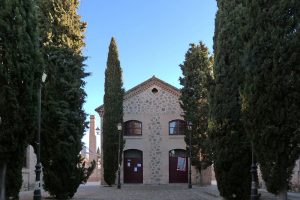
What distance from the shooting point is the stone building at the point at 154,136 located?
48.0 m

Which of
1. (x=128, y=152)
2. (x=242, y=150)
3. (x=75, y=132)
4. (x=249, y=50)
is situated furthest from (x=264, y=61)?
(x=128, y=152)

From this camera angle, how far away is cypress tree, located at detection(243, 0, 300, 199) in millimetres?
13359

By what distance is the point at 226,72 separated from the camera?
759 inches

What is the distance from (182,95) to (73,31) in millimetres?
20927

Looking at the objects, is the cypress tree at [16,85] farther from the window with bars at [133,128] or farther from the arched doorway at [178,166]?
the arched doorway at [178,166]

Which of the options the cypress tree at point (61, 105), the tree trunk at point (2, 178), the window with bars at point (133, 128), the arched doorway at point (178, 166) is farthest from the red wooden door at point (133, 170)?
the tree trunk at point (2, 178)

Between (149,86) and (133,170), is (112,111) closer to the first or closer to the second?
(149,86)

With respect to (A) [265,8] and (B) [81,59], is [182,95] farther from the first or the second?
(A) [265,8]

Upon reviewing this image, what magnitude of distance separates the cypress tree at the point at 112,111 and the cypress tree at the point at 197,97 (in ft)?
19.0

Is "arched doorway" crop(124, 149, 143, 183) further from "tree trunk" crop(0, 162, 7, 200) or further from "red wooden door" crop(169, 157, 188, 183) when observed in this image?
"tree trunk" crop(0, 162, 7, 200)

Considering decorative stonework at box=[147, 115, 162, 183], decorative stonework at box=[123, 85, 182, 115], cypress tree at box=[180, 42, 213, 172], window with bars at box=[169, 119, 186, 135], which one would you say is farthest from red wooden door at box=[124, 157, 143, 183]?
cypress tree at box=[180, 42, 213, 172]

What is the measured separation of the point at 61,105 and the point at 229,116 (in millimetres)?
7940

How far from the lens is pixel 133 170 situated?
48125 millimetres

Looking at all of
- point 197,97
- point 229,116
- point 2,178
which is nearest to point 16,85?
point 2,178
